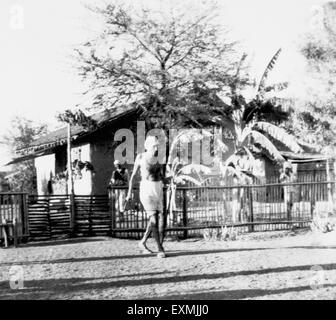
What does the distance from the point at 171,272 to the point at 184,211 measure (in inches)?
186

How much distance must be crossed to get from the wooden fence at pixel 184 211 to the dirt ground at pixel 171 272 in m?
1.62

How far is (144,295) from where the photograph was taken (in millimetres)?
5457

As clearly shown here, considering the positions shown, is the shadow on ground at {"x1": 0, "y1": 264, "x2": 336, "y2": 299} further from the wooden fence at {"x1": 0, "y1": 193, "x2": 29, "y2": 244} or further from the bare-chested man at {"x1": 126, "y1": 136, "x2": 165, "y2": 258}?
the wooden fence at {"x1": 0, "y1": 193, "x2": 29, "y2": 244}

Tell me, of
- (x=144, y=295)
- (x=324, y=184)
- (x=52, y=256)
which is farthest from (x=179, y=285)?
(x=324, y=184)

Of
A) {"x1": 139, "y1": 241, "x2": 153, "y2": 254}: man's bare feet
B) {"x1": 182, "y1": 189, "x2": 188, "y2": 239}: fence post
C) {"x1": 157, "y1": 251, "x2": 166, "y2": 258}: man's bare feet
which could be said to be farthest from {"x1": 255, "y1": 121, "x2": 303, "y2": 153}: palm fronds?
{"x1": 157, "y1": 251, "x2": 166, "y2": 258}: man's bare feet

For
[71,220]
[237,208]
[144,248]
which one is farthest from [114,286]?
[237,208]

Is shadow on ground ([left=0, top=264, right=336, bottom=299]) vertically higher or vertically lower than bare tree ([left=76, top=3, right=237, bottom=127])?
lower

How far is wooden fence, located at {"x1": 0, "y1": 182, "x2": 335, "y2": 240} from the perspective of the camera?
10.9 m

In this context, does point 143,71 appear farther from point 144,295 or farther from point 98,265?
point 144,295

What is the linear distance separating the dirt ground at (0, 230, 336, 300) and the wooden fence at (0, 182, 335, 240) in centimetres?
162

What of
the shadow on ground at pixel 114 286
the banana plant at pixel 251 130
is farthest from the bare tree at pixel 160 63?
the shadow on ground at pixel 114 286

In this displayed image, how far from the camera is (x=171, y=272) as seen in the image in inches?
260
